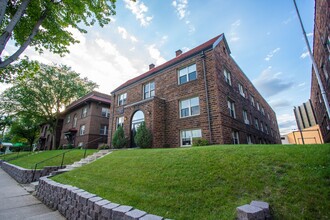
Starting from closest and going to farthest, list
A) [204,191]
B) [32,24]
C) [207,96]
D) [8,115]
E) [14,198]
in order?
[204,191], [14,198], [32,24], [207,96], [8,115]

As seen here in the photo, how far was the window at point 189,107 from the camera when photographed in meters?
12.1

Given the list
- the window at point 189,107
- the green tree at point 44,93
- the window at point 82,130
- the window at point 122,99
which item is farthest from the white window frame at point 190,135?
the green tree at point 44,93

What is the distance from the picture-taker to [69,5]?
24.5 ft

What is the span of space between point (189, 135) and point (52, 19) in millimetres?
10818

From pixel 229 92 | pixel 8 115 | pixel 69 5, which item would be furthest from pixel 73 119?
pixel 229 92

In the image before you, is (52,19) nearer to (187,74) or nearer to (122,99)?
(187,74)

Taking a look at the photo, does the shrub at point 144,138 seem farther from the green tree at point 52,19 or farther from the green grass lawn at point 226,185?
the green tree at point 52,19

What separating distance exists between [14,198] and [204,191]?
849cm

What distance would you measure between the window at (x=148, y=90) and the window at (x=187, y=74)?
3380mm

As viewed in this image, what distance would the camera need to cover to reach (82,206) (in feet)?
14.4

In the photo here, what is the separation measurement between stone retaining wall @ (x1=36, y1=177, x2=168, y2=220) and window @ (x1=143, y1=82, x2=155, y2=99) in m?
10.8

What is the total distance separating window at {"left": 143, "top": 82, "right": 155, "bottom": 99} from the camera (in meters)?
15.7

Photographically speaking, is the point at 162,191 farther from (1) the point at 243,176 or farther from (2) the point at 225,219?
(1) the point at 243,176

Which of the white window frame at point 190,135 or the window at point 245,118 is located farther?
the window at point 245,118
